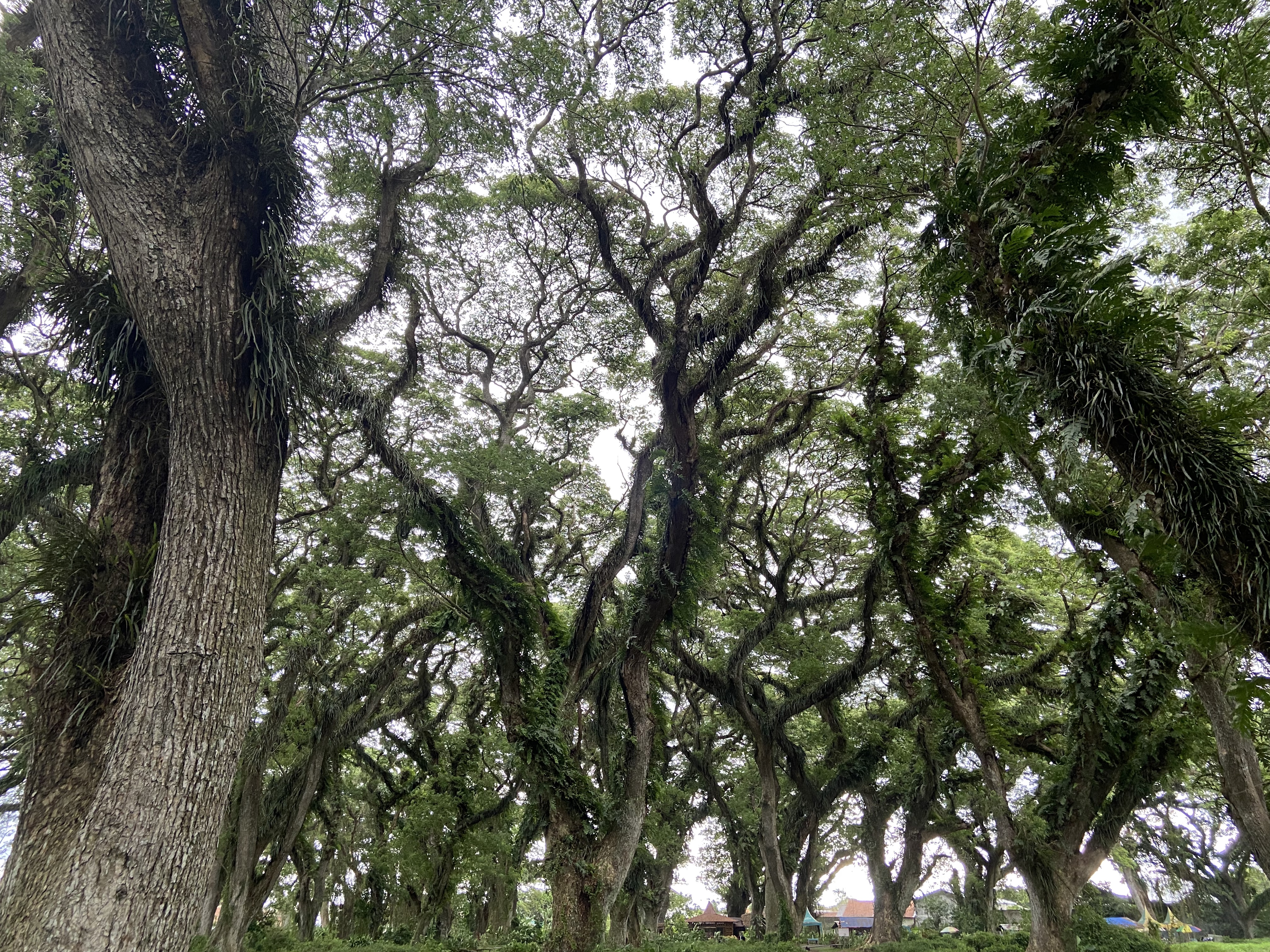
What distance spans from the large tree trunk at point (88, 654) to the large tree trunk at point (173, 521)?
7cm

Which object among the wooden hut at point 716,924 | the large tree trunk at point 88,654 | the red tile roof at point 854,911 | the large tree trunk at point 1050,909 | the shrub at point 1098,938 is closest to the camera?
the large tree trunk at point 88,654

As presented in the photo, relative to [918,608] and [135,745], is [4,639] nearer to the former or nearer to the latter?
[135,745]

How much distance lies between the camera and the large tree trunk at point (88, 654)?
11.0 ft

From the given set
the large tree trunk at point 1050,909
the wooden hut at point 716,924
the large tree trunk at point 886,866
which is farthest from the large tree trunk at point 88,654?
the wooden hut at point 716,924

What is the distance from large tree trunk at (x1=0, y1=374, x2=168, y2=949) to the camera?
3.35 metres

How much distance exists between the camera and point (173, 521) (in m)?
3.59

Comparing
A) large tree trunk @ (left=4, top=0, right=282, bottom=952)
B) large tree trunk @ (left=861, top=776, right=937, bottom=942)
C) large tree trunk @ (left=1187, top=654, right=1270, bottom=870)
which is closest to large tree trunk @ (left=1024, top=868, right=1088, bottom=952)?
large tree trunk @ (left=1187, top=654, right=1270, bottom=870)

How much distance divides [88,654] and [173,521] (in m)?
1.00

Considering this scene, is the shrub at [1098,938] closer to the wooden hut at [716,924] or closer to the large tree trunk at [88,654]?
the wooden hut at [716,924]

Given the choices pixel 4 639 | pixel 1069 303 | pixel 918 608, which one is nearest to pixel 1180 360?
pixel 918 608

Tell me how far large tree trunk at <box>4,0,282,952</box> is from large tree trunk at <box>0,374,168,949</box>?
0.22 feet

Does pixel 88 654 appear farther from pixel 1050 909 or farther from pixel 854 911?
pixel 854 911

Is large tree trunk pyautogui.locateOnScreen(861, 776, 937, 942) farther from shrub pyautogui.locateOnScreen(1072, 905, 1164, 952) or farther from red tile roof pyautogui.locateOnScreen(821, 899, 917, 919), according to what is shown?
red tile roof pyautogui.locateOnScreen(821, 899, 917, 919)

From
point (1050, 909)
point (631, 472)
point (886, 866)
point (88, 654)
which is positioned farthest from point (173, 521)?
point (886, 866)
